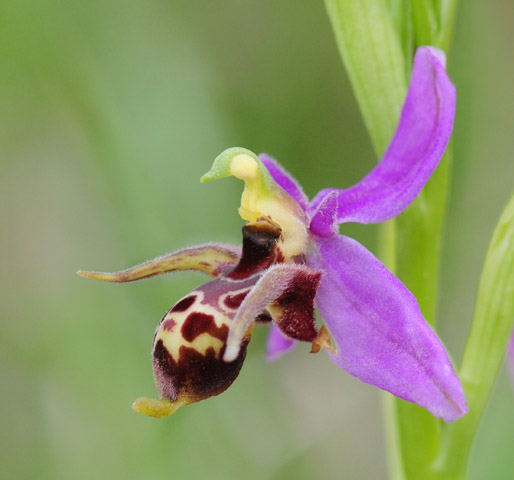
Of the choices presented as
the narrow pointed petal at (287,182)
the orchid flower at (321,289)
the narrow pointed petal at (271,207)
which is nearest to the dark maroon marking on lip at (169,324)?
the orchid flower at (321,289)

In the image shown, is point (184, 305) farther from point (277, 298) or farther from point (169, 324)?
point (277, 298)

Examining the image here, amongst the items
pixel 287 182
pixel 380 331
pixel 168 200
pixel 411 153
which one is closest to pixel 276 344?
pixel 287 182

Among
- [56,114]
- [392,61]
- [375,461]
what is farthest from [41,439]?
[392,61]

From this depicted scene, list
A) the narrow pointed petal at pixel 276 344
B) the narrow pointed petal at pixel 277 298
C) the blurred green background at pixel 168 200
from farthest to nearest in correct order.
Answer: the blurred green background at pixel 168 200
the narrow pointed petal at pixel 276 344
the narrow pointed petal at pixel 277 298

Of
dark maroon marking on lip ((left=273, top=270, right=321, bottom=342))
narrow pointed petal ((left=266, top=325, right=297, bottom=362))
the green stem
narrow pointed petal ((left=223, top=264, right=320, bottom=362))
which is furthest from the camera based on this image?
narrow pointed petal ((left=266, top=325, right=297, bottom=362))

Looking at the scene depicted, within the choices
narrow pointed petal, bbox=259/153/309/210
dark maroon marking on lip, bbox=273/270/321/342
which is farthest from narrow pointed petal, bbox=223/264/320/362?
narrow pointed petal, bbox=259/153/309/210

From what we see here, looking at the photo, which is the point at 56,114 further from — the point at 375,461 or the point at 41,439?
the point at 375,461

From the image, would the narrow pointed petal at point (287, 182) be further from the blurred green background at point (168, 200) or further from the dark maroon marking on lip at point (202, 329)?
the blurred green background at point (168, 200)

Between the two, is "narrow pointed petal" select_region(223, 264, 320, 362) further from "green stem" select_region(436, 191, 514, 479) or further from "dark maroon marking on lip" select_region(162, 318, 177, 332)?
"green stem" select_region(436, 191, 514, 479)
